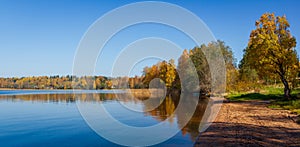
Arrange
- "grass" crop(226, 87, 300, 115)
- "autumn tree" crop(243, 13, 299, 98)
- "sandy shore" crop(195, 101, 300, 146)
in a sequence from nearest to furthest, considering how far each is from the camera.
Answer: "sandy shore" crop(195, 101, 300, 146)
"grass" crop(226, 87, 300, 115)
"autumn tree" crop(243, 13, 299, 98)

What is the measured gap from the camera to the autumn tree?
29.1 metres

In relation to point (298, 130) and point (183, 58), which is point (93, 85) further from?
point (298, 130)

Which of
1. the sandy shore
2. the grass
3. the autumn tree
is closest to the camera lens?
the sandy shore

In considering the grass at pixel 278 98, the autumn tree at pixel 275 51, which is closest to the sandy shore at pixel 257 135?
the grass at pixel 278 98

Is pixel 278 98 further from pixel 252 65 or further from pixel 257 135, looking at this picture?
pixel 257 135

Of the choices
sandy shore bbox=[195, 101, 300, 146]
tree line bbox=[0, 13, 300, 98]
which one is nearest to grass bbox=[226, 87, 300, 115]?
tree line bbox=[0, 13, 300, 98]

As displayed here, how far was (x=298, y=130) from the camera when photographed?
1422cm

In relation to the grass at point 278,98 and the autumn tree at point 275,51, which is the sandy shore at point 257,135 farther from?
the autumn tree at point 275,51

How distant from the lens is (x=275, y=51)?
1152 inches

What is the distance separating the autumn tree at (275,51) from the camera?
29.1m

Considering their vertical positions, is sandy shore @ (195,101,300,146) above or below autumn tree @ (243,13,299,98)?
below

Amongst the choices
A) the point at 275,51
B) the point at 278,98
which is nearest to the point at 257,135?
the point at 275,51

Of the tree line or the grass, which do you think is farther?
the tree line

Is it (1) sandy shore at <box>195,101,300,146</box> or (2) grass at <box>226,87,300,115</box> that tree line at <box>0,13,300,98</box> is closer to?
(2) grass at <box>226,87,300,115</box>
